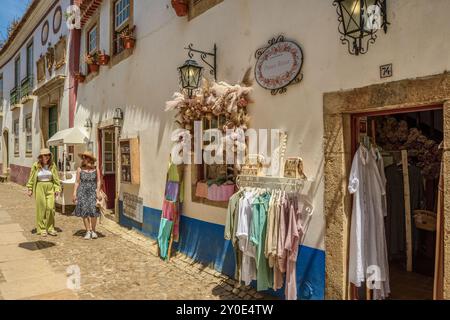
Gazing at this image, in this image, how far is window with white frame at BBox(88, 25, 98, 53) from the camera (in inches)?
387

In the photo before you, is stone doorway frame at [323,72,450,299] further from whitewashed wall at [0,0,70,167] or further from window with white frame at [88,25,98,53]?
whitewashed wall at [0,0,70,167]

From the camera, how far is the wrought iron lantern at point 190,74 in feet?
16.0

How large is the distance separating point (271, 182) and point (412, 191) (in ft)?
8.91

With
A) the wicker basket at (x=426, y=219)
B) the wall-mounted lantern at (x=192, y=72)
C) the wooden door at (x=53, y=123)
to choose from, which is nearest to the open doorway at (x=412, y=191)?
the wicker basket at (x=426, y=219)

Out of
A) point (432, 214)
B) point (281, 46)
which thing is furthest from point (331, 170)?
point (432, 214)

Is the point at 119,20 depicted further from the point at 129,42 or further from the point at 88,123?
the point at 88,123

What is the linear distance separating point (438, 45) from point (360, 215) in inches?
66.0

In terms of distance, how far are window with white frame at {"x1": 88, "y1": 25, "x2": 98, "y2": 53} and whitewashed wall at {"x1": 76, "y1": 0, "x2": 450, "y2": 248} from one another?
100 inches

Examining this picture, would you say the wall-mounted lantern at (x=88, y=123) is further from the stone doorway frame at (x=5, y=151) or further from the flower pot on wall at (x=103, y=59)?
the stone doorway frame at (x=5, y=151)

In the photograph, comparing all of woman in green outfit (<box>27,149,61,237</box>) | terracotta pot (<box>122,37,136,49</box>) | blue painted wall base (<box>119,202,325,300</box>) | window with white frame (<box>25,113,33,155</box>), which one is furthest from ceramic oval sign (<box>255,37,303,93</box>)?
window with white frame (<box>25,113,33,155</box>)

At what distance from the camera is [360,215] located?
3393 millimetres

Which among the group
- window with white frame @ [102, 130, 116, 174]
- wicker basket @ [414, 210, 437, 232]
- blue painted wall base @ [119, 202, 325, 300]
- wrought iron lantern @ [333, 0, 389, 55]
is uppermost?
wrought iron lantern @ [333, 0, 389, 55]

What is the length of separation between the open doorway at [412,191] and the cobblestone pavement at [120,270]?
2.21 m

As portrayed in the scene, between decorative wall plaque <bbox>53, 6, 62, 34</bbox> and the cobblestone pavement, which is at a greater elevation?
decorative wall plaque <bbox>53, 6, 62, 34</bbox>
